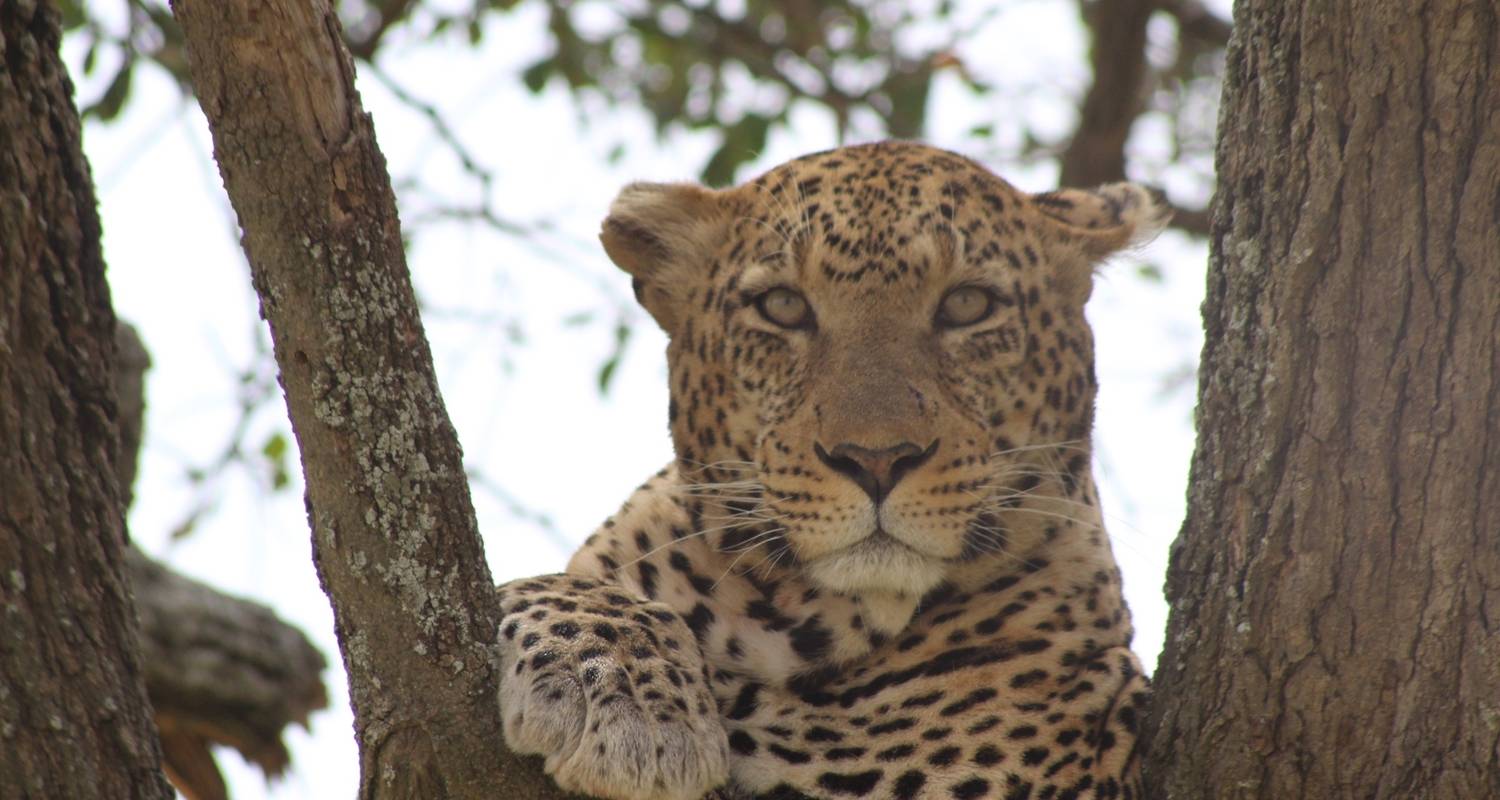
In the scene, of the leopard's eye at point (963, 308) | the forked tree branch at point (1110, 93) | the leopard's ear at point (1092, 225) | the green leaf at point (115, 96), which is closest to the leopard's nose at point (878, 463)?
the leopard's eye at point (963, 308)

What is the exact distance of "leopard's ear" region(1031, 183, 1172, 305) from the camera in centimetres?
552

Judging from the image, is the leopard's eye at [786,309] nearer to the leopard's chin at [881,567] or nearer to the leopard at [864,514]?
the leopard at [864,514]

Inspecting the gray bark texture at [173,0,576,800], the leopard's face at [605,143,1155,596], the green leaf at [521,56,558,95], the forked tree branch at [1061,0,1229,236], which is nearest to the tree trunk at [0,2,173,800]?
the gray bark texture at [173,0,576,800]

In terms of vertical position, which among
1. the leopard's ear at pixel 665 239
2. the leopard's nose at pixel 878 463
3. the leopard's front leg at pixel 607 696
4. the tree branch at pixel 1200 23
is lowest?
the leopard's front leg at pixel 607 696

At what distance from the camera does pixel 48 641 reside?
3.56m

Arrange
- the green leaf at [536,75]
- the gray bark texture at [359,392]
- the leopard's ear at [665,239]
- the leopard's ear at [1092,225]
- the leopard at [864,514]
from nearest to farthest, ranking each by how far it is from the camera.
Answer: the gray bark texture at [359,392] < the leopard at [864,514] < the leopard's ear at [1092,225] < the leopard's ear at [665,239] < the green leaf at [536,75]

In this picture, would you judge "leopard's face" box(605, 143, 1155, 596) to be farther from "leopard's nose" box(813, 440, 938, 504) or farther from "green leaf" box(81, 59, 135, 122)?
"green leaf" box(81, 59, 135, 122)

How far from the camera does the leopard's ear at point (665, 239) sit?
5.67m

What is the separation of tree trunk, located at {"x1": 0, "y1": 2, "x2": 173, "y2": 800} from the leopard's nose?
1.86 meters

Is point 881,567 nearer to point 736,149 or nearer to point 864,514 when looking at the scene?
point 864,514

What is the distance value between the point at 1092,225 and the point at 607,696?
2.54m

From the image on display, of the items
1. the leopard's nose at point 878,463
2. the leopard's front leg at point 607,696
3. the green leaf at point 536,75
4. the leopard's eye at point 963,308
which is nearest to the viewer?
the leopard's front leg at point 607,696

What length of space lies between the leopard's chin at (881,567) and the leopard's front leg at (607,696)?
0.50 m

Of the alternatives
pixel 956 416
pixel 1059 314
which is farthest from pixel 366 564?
pixel 1059 314
